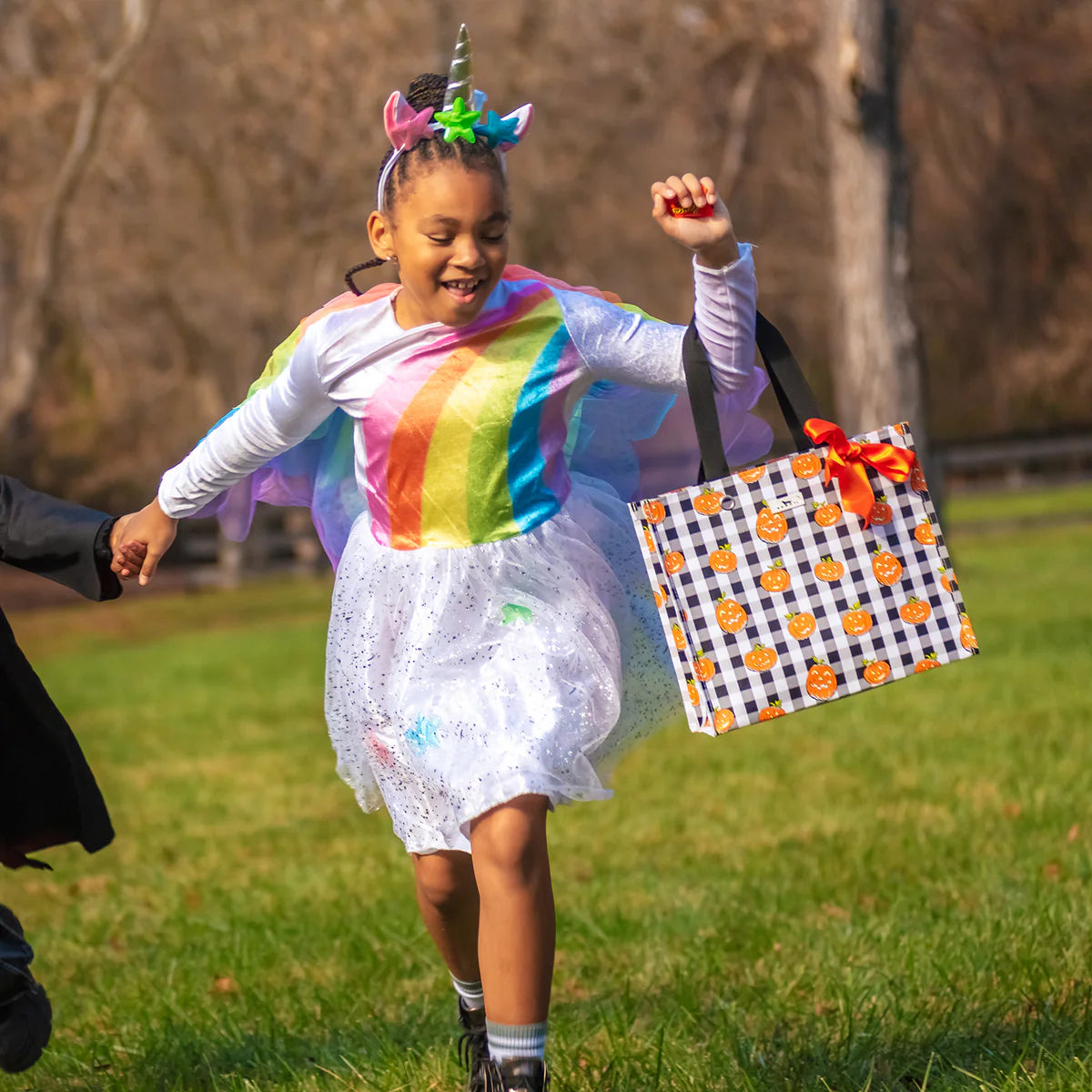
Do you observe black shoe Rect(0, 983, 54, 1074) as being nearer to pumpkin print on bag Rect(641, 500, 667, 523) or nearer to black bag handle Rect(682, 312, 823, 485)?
pumpkin print on bag Rect(641, 500, 667, 523)

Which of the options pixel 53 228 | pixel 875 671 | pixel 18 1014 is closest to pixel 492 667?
pixel 875 671

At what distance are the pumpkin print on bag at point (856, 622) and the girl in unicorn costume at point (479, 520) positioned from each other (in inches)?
18.4

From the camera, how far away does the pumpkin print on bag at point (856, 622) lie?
3.24 metres

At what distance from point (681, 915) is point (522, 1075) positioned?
226 centimetres

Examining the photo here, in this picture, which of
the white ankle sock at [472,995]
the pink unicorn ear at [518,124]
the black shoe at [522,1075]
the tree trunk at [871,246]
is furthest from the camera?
the tree trunk at [871,246]

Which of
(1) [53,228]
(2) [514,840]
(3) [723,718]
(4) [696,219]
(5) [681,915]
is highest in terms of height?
(1) [53,228]

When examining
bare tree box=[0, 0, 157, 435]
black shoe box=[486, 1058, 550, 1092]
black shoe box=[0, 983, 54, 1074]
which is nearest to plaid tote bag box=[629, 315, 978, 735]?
black shoe box=[486, 1058, 550, 1092]

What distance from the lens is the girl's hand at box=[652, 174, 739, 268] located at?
3186 mm

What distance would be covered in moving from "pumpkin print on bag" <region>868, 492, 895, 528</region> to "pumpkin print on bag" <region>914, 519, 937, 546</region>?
6 centimetres

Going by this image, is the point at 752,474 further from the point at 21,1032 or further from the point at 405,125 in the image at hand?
the point at 21,1032

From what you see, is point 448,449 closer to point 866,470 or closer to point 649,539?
point 649,539

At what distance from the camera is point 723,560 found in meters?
3.21

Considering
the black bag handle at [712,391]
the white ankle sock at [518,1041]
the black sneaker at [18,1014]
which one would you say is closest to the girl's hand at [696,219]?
the black bag handle at [712,391]

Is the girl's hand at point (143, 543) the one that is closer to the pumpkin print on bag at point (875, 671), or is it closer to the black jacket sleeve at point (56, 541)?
the black jacket sleeve at point (56, 541)
